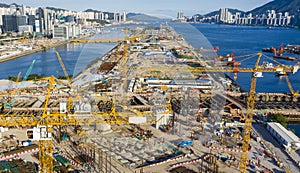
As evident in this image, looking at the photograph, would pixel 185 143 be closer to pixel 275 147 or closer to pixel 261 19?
pixel 275 147

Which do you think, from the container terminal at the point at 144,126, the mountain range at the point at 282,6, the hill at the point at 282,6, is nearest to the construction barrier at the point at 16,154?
the container terminal at the point at 144,126

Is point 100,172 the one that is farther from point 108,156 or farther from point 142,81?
point 142,81

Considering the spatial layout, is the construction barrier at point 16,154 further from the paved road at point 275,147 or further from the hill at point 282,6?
the hill at point 282,6

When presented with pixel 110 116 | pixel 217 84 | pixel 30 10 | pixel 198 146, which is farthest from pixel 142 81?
pixel 30 10

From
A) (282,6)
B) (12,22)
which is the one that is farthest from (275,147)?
(282,6)

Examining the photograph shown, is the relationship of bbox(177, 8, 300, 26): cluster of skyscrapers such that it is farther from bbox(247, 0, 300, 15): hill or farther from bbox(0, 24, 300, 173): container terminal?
bbox(0, 24, 300, 173): container terminal

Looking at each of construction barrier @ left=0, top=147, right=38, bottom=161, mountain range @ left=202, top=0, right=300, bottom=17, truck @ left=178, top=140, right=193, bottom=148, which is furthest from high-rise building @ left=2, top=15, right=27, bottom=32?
mountain range @ left=202, top=0, right=300, bottom=17
